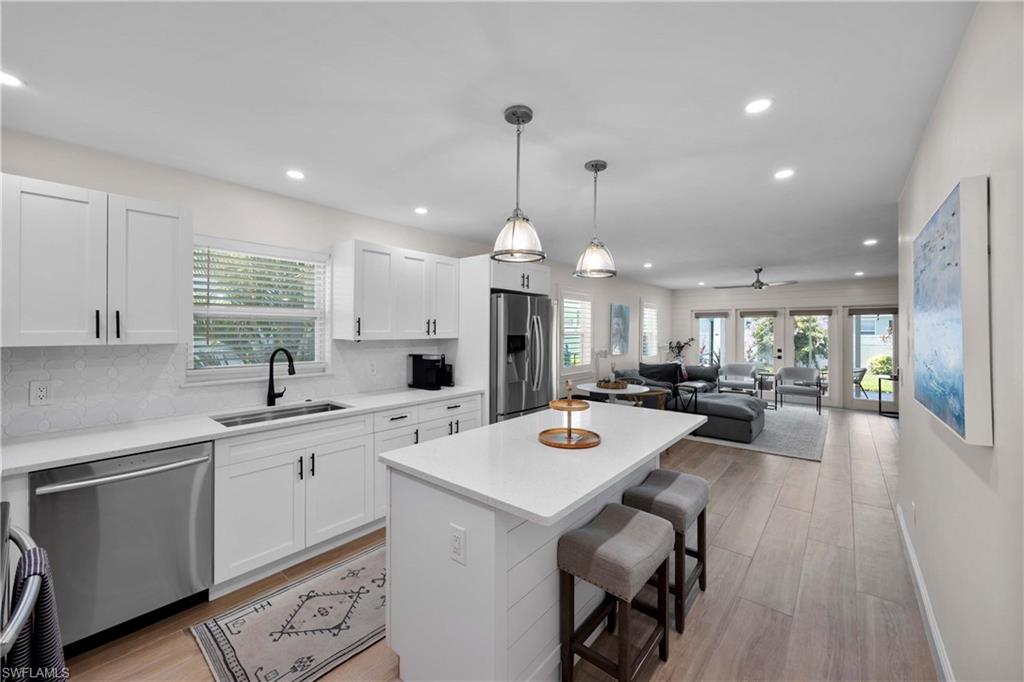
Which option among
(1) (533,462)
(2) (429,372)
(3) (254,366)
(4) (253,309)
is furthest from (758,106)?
(3) (254,366)

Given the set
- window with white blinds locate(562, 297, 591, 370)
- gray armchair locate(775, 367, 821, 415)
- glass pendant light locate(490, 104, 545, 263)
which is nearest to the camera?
glass pendant light locate(490, 104, 545, 263)

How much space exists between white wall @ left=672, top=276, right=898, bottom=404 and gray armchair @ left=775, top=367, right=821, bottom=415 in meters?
0.62

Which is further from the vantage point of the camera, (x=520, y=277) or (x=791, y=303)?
(x=791, y=303)

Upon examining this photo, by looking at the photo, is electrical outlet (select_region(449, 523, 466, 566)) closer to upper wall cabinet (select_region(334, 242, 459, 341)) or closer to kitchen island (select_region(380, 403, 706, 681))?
kitchen island (select_region(380, 403, 706, 681))

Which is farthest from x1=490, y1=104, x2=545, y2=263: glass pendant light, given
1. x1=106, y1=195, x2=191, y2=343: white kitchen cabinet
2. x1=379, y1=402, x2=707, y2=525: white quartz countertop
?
x1=106, y1=195, x2=191, y2=343: white kitchen cabinet

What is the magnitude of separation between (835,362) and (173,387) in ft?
33.2

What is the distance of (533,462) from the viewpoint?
178 cm

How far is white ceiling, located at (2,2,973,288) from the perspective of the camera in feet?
4.70

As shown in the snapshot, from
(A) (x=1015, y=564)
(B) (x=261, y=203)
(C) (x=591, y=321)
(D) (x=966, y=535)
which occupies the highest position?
(B) (x=261, y=203)

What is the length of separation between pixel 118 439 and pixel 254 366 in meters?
1.00

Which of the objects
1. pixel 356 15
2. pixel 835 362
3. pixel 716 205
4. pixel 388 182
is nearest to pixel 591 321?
pixel 716 205

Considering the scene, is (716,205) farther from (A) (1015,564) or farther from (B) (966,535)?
(A) (1015,564)

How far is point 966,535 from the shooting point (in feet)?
4.95

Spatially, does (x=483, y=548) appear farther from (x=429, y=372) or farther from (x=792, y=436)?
(x=792, y=436)
